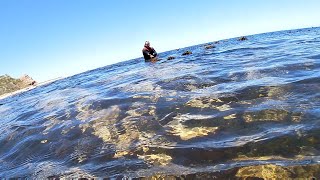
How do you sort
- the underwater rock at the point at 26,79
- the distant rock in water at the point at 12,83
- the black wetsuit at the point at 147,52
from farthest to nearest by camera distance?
1. the underwater rock at the point at 26,79
2. the distant rock in water at the point at 12,83
3. the black wetsuit at the point at 147,52

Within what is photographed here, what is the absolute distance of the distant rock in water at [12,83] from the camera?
231 ft

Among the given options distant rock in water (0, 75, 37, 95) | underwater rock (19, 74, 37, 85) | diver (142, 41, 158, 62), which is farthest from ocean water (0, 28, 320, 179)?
underwater rock (19, 74, 37, 85)

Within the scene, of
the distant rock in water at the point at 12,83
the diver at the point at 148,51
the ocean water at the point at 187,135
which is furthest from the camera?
the distant rock in water at the point at 12,83

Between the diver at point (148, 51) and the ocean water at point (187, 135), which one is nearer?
the ocean water at point (187, 135)

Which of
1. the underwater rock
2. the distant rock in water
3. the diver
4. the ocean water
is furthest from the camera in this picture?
the underwater rock

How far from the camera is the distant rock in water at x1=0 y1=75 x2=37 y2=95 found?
7044 centimetres

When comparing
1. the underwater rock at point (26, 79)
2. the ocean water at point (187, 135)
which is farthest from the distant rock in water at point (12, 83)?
the ocean water at point (187, 135)

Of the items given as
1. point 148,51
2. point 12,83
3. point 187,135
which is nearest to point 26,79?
point 12,83

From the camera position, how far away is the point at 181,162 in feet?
14.2

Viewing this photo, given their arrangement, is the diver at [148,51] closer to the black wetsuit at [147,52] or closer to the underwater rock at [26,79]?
the black wetsuit at [147,52]

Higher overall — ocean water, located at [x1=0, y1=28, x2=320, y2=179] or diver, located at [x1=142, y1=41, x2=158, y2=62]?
diver, located at [x1=142, y1=41, x2=158, y2=62]

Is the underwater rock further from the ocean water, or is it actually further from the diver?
the ocean water

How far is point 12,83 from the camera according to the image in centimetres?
7575

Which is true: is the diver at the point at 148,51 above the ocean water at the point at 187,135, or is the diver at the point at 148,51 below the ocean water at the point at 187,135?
above
